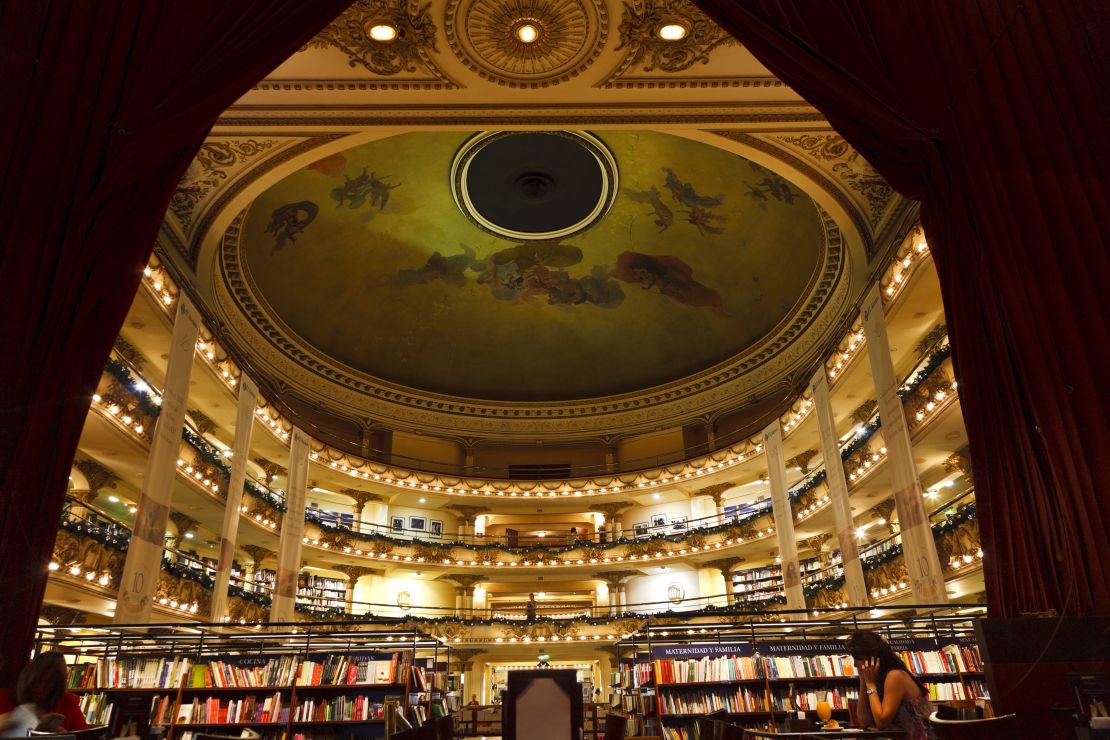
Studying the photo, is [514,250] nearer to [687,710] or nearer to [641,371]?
[641,371]

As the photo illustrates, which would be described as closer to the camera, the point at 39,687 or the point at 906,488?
the point at 39,687

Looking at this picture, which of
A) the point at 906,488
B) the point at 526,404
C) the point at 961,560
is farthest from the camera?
the point at 526,404

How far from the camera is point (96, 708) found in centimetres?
725

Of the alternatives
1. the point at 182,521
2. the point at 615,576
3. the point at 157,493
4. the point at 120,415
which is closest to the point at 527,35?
the point at 157,493

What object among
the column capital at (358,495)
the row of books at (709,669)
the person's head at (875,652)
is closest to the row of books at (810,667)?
the row of books at (709,669)

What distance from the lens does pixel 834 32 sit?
207 inches

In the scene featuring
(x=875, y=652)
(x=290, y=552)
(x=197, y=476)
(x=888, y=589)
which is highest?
(x=197, y=476)

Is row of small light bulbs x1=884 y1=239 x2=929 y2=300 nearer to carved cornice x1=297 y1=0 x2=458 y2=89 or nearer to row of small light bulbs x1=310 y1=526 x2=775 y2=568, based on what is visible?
carved cornice x1=297 y1=0 x2=458 y2=89

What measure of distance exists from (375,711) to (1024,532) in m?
6.34

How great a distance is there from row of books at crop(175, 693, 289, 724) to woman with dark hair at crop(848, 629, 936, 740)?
5.72 meters

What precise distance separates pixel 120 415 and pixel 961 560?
14713 millimetres

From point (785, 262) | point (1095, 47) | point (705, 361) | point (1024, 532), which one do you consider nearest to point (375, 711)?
point (1024, 532)

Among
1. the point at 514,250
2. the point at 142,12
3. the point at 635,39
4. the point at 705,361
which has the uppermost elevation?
the point at 514,250

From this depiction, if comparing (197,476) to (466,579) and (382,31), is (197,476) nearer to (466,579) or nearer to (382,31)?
(382,31)
